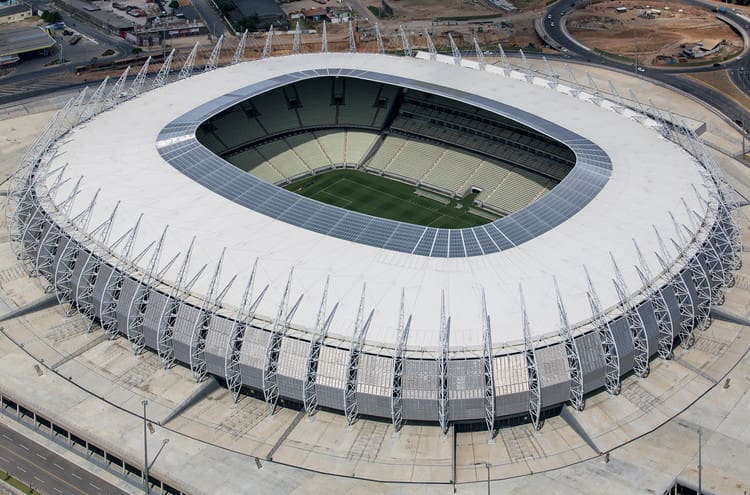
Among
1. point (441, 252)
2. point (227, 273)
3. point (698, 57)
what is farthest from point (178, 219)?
point (698, 57)

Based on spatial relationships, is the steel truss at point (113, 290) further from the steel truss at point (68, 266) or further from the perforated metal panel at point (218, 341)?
the perforated metal panel at point (218, 341)

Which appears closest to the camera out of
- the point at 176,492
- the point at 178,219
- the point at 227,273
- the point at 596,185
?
the point at 176,492

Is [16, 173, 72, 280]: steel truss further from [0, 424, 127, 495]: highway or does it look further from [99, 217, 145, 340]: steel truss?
[0, 424, 127, 495]: highway

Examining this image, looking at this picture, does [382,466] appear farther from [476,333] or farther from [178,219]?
[178,219]

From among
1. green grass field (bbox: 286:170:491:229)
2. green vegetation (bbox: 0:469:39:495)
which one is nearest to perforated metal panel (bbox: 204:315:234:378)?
green vegetation (bbox: 0:469:39:495)

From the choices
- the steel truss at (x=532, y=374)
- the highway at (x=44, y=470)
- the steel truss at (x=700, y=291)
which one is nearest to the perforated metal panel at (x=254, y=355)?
the highway at (x=44, y=470)
